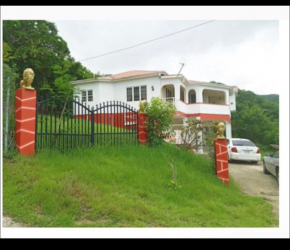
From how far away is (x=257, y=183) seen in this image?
7.86 m

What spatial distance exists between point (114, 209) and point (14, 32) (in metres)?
18.2

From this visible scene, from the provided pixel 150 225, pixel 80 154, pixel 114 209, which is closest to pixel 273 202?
pixel 150 225

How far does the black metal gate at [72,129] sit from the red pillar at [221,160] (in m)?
2.39

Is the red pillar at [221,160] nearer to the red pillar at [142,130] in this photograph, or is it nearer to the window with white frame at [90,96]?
the red pillar at [142,130]

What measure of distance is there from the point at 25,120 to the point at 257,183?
692cm

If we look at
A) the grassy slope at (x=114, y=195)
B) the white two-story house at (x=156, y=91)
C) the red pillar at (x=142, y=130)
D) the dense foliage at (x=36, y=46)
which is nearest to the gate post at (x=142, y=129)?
the red pillar at (x=142, y=130)

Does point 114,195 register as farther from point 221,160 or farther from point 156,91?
point 156,91

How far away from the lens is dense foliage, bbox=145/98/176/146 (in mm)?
7414

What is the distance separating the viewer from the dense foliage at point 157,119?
7.41 m

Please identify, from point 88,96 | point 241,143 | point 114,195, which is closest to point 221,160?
point 114,195

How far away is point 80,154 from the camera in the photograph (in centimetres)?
599

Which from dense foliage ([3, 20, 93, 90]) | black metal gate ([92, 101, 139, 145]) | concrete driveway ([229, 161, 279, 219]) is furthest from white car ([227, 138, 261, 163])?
dense foliage ([3, 20, 93, 90])

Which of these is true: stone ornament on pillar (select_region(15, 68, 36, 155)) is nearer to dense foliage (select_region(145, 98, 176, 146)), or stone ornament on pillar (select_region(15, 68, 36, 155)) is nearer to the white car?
dense foliage (select_region(145, 98, 176, 146))

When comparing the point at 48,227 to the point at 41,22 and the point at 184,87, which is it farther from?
the point at 41,22
